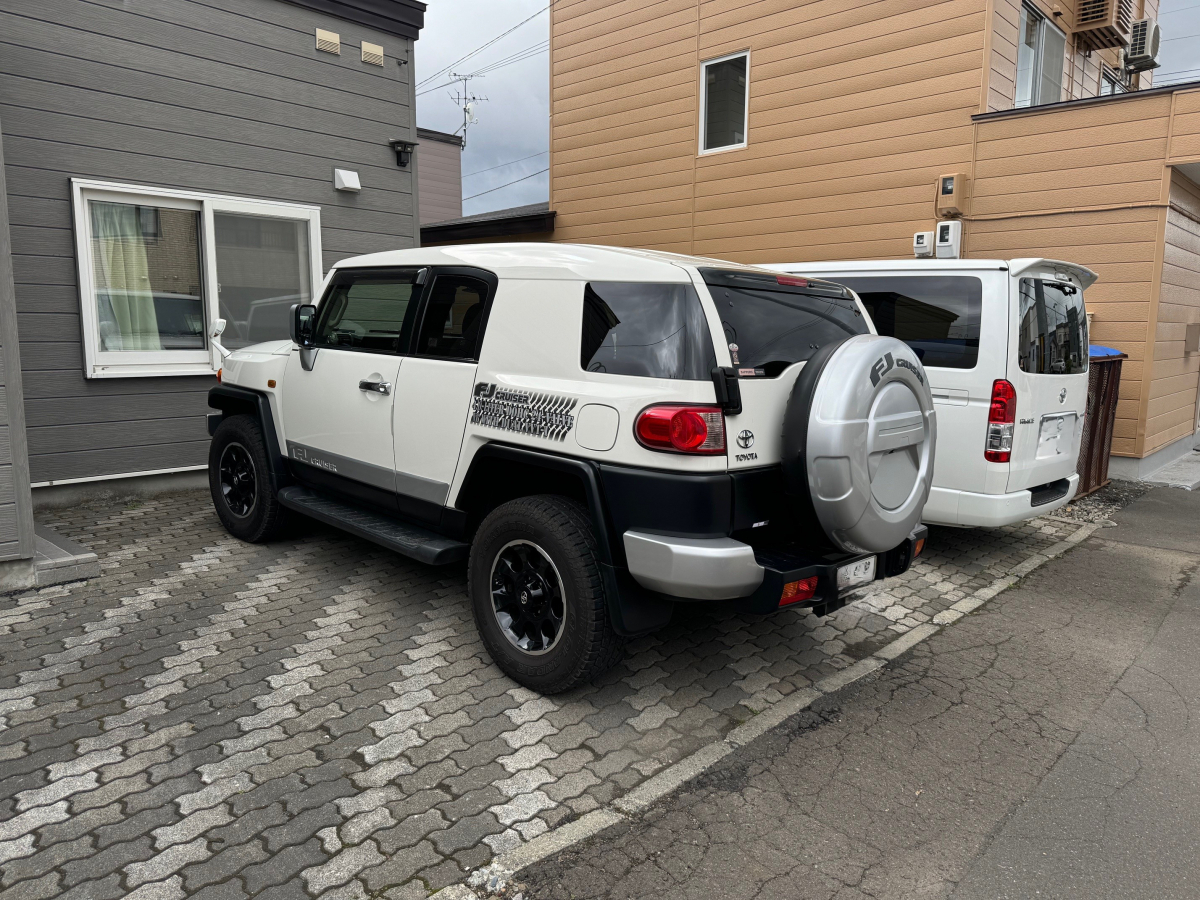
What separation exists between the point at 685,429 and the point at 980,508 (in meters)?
3.01

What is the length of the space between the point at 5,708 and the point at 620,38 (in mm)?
11431

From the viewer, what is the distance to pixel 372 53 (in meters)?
7.84

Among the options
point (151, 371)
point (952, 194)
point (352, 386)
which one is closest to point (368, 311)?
point (352, 386)

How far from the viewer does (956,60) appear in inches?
334

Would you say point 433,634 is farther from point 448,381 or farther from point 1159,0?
point 1159,0

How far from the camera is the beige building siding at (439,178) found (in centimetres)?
2183

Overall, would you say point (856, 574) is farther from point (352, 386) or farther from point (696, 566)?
point (352, 386)

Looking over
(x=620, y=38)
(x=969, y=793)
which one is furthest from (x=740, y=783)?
(x=620, y=38)

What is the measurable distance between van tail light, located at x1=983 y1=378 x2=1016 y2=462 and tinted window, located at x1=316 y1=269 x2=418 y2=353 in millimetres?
3561

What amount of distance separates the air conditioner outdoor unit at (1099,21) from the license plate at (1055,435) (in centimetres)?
762

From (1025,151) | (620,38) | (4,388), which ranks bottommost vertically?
(4,388)

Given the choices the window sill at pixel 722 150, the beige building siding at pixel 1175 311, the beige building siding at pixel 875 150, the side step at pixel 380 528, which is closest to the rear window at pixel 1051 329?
the beige building siding at pixel 875 150

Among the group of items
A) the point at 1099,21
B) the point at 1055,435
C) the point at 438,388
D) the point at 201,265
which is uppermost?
the point at 1099,21

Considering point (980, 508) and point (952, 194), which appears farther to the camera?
point (952, 194)
